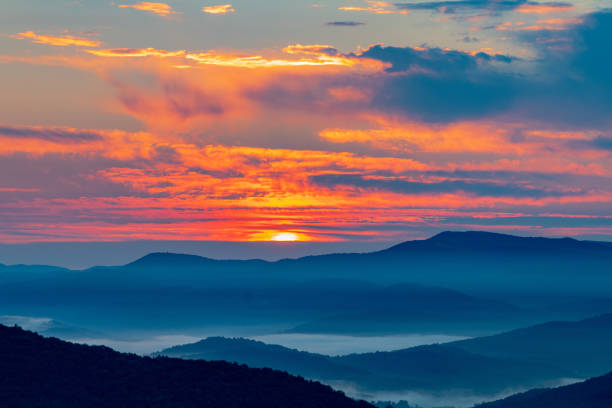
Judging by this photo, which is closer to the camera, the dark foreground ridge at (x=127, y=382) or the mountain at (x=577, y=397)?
the dark foreground ridge at (x=127, y=382)

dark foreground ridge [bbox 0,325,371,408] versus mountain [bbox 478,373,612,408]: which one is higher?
dark foreground ridge [bbox 0,325,371,408]

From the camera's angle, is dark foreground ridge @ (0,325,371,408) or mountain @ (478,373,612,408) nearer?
dark foreground ridge @ (0,325,371,408)

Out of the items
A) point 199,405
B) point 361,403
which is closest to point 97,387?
point 199,405

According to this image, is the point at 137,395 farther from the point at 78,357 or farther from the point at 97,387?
the point at 78,357

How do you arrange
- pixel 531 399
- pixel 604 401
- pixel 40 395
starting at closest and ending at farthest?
pixel 40 395
pixel 604 401
pixel 531 399
